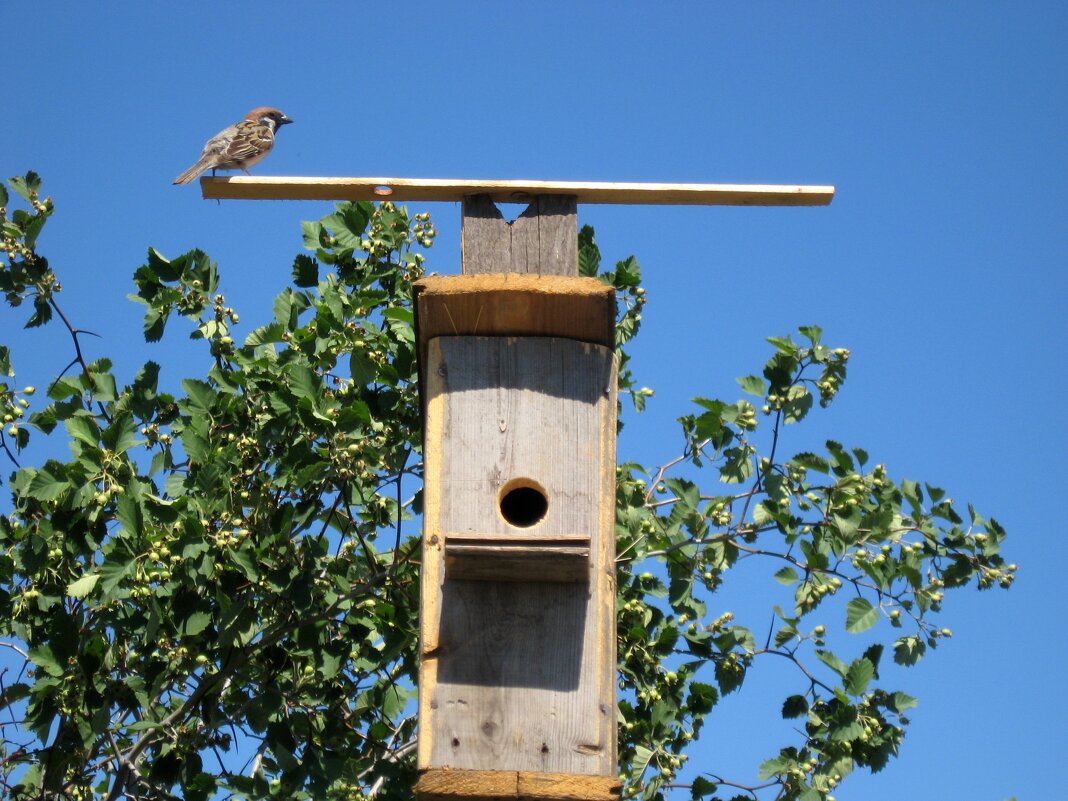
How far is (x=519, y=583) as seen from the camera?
362 cm

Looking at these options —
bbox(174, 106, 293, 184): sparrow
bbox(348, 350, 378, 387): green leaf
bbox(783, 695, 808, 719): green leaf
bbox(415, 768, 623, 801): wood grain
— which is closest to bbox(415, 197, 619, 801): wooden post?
bbox(415, 768, 623, 801): wood grain

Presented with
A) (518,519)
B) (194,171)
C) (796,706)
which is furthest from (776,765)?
(194,171)

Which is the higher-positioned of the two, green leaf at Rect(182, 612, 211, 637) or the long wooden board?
the long wooden board

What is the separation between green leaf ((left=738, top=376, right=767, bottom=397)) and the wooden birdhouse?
0.98 meters

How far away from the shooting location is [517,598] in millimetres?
3605

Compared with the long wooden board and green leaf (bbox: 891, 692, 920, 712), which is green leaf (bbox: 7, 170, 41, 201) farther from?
green leaf (bbox: 891, 692, 920, 712)

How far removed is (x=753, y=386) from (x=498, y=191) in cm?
136

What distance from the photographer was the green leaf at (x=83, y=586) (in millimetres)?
4641

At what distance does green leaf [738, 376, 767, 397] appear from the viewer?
195 inches

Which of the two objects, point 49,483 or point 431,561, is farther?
point 49,483

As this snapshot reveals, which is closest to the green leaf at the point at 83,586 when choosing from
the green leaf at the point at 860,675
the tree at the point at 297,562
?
the tree at the point at 297,562

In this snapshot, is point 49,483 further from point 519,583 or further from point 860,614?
point 860,614

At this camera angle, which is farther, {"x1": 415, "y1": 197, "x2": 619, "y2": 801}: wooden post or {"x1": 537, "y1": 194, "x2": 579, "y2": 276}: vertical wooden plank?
{"x1": 537, "y1": 194, "x2": 579, "y2": 276}: vertical wooden plank

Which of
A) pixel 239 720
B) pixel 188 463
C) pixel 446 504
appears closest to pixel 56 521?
pixel 188 463
